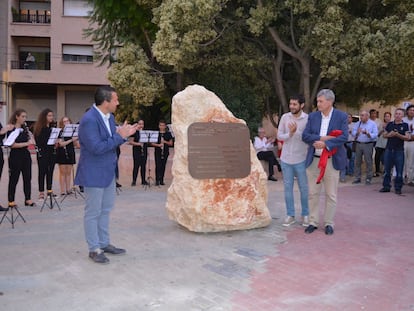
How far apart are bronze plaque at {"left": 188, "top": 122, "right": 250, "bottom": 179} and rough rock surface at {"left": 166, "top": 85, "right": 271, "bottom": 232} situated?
77mm

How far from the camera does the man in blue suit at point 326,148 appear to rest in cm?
652

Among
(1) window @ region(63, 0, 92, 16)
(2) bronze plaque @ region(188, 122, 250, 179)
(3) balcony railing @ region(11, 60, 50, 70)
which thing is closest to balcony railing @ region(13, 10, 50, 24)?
(1) window @ region(63, 0, 92, 16)

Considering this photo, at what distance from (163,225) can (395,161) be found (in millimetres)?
6000

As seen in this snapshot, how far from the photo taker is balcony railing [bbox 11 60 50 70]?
3078 centimetres

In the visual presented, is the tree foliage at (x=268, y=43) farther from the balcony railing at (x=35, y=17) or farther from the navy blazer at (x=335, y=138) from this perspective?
the balcony railing at (x=35, y=17)

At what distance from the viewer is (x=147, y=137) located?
37.6 feet

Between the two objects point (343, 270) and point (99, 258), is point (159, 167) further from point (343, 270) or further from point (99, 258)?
point (343, 270)

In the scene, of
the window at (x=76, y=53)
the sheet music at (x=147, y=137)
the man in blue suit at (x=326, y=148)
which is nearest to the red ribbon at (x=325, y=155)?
the man in blue suit at (x=326, y=148)

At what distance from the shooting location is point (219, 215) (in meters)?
6.71

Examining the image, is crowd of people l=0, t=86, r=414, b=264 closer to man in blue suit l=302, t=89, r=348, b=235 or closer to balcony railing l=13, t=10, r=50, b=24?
man in blue suit l=302, t=89, r=348, b=235

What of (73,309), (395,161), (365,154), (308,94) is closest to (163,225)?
(73,309)

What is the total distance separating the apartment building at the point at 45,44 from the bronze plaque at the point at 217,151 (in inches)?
959

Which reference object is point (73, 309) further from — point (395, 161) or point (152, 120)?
point (152, 120)

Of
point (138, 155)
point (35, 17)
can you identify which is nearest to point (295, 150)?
point (138, 155)
